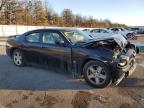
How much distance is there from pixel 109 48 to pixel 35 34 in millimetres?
2550

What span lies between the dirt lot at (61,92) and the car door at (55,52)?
38cm

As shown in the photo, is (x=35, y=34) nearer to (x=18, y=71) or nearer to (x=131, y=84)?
(x=18, y=71)

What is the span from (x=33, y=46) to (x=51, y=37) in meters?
0.77

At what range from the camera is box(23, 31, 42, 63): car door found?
6195 millimetres

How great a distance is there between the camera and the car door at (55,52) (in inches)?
214

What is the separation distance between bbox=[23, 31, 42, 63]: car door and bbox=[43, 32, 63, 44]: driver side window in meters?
0.22

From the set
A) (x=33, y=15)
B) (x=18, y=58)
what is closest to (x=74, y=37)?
(x=18, y=58)

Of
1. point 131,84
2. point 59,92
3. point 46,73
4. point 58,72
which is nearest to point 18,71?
point 46,73

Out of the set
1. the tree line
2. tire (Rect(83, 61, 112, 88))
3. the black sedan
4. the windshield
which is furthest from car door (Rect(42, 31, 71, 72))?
the tree line

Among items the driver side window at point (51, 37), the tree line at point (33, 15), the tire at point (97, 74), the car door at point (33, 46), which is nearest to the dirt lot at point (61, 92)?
the tire at point (97, 74)

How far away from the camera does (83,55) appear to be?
5102 mm

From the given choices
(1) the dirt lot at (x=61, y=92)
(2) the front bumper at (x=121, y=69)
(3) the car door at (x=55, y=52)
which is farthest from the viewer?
(3) the car door at (x=55, y=52)

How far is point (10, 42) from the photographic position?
7.33 meters

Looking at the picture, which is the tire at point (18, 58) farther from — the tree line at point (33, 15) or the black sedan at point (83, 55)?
the tree line at point (33, 15)
